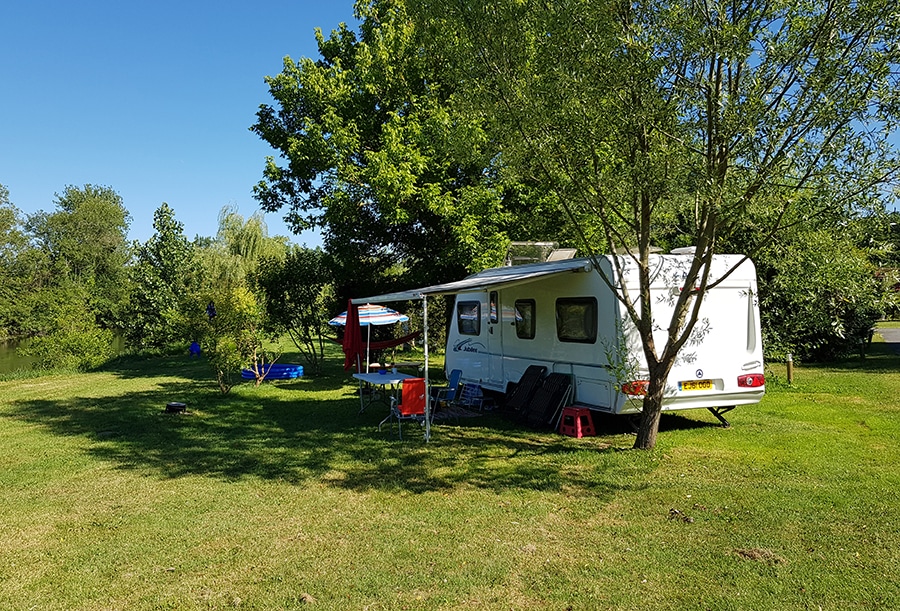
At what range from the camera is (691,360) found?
7.78 metres

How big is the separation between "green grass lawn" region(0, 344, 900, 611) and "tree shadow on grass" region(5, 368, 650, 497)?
0.14 ft

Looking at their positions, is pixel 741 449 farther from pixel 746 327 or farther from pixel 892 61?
pixel 892 61

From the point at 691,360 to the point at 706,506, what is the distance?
9.40ft

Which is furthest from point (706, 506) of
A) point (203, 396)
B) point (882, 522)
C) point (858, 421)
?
point (203, 396)

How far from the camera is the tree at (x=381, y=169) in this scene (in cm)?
1298

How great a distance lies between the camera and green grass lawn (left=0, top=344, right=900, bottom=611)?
Answer: 3.85 meters

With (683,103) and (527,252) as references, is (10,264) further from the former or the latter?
(683,103)

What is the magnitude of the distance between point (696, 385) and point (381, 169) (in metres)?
7.67

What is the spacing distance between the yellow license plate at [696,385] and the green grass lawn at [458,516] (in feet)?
2.12

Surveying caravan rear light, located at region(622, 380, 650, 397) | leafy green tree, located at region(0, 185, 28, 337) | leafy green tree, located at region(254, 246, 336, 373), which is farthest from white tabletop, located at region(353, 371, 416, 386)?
leafy green tree, located at region(0, 185, 28, 337)

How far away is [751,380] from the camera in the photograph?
8.00 m

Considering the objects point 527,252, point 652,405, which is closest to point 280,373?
point 527,252

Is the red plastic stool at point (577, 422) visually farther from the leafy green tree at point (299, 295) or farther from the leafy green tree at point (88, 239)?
the leafy green tree at point (88, 239)

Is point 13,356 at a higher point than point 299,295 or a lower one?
lower
